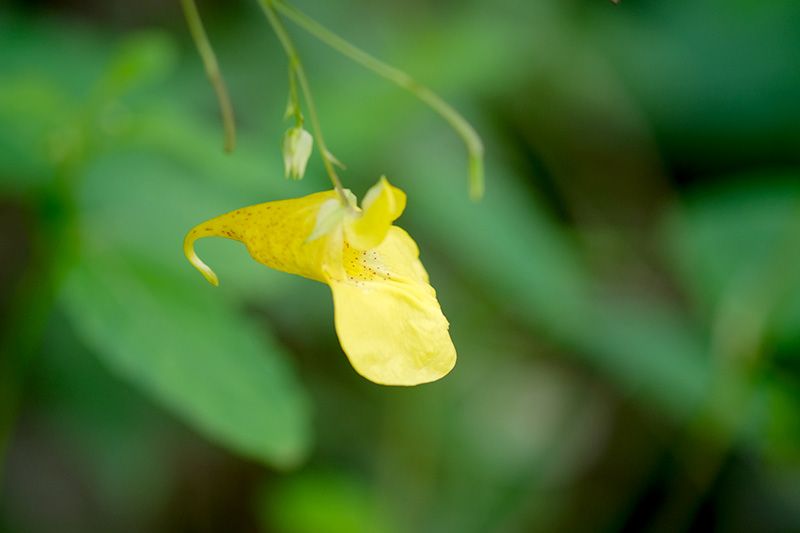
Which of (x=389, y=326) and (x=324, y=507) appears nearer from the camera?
(x=389, y=326)

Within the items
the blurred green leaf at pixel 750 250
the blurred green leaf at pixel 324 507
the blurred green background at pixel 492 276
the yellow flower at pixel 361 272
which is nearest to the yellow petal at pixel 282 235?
the yellow flower at pixel 361 272

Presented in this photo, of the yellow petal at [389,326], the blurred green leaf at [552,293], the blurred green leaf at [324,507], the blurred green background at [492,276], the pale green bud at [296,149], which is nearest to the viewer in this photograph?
the yellow petal at [389,326]

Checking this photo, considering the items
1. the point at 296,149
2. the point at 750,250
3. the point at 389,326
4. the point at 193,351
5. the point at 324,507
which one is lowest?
the point at 324,507

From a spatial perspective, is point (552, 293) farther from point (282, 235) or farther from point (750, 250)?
point (282, 235)

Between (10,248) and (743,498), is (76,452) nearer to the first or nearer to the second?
(10,248)

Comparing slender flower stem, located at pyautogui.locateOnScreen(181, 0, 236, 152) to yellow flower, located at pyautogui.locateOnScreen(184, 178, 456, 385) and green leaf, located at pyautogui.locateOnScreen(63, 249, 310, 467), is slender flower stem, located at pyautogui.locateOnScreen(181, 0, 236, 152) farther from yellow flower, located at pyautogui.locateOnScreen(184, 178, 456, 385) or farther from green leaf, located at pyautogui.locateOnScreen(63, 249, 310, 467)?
green leaf, located at pyautogui.locateOnScreen(63, 249, 310, 467)

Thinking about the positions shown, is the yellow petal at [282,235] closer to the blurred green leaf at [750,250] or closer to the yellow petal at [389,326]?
the yellow petal at [389,326]

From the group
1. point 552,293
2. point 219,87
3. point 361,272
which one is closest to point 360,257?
point 361,272
